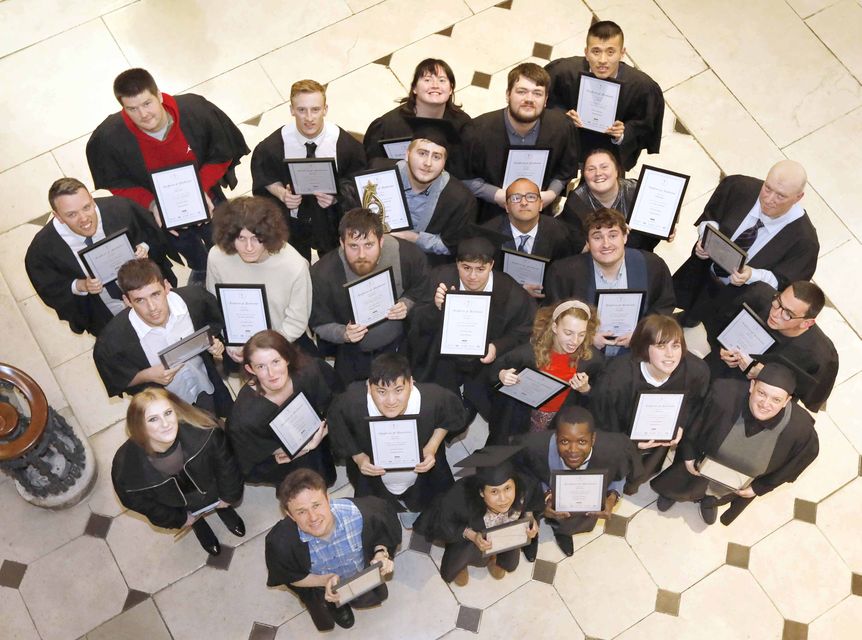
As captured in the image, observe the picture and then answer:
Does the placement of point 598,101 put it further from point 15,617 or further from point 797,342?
point 15,617

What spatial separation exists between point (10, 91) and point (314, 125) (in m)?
3.35

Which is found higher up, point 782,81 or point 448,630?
point 782,81

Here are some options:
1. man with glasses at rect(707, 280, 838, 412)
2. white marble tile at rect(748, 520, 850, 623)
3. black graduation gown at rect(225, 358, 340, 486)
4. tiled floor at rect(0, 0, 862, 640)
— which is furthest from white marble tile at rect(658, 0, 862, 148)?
black graduation gown at rect(225, 358, 340, 486)

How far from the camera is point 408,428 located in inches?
179

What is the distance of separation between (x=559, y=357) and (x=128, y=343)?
2.34m

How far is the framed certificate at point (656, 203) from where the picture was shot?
17.2 ft

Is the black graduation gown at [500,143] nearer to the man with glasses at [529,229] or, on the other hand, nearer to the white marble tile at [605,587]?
the man with glasses at [529,229]

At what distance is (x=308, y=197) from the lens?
18.5 feet

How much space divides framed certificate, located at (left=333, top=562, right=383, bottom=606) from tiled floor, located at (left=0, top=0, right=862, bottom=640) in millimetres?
918

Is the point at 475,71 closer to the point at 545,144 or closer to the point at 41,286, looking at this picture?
the point at 545,144

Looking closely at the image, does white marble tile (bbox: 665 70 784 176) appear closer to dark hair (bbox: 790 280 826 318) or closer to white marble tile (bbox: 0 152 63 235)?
dark hair (bbox: 790 280 826 318)

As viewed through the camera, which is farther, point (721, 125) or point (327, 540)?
point (721, 125)

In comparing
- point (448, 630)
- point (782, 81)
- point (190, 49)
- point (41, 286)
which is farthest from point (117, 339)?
point (782, 81)

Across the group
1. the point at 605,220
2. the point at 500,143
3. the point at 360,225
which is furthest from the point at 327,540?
the point at 500,143
